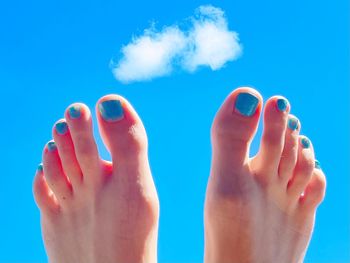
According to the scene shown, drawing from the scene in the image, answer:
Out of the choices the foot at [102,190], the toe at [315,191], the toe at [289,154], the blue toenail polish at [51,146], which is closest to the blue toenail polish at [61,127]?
the foot at [102,190]

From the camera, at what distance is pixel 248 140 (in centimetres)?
165

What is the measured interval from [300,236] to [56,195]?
94 centimetres

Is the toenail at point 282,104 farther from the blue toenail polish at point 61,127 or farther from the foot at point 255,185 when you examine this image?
the blue toenail polish at point 61,127

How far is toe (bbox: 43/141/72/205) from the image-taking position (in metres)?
1.86

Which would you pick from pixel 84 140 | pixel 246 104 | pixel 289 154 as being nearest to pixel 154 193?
pixel 84 140

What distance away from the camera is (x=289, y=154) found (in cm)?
182

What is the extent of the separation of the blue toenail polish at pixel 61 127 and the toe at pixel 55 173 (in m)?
0.11

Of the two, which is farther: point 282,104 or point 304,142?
point 304,142

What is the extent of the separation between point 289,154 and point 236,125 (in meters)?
0.33

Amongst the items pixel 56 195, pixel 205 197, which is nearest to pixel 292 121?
pixel 205 197

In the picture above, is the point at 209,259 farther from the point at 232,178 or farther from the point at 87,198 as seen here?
the point at 87,198

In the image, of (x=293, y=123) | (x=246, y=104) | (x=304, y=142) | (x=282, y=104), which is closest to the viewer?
(x=246, y=104)

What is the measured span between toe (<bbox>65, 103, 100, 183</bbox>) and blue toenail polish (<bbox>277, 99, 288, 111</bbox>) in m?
0.65

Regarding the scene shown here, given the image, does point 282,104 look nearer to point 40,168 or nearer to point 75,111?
point 75,111
